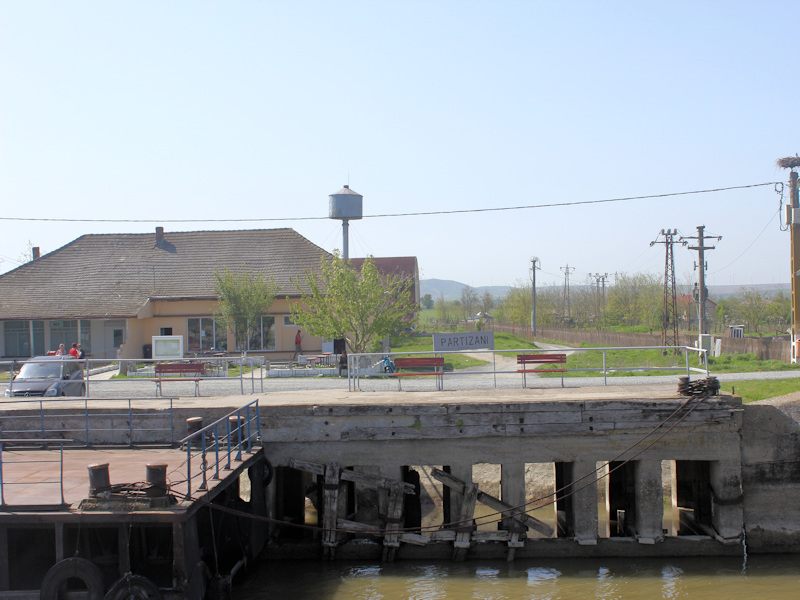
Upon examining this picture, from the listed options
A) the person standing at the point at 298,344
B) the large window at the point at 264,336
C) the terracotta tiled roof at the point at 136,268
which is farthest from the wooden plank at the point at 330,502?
the terracotta tiled roof at the point at 136,268

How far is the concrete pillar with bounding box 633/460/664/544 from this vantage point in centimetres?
1440

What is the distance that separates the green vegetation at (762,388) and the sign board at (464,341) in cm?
652

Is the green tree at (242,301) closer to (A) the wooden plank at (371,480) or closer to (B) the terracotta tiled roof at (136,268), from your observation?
(B) the terracotta tiled roof at (136,268)

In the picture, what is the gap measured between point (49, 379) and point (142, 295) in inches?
674

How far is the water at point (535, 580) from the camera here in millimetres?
12688

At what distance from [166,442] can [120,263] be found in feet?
88.1

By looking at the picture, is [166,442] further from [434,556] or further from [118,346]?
[118,346]

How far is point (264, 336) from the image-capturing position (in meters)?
34.6

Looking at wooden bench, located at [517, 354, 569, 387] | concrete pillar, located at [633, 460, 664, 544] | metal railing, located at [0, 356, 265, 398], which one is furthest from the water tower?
concrete pillar, located at [633, 460, 664, 544]

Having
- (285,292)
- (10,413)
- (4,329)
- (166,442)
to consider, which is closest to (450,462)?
(166,442)

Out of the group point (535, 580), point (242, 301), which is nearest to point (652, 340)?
point (242, 301)

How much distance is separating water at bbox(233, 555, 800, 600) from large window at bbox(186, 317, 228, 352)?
21.7 metres

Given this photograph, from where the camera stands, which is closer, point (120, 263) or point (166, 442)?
point (166, 442)

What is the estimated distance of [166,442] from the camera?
15.1m
